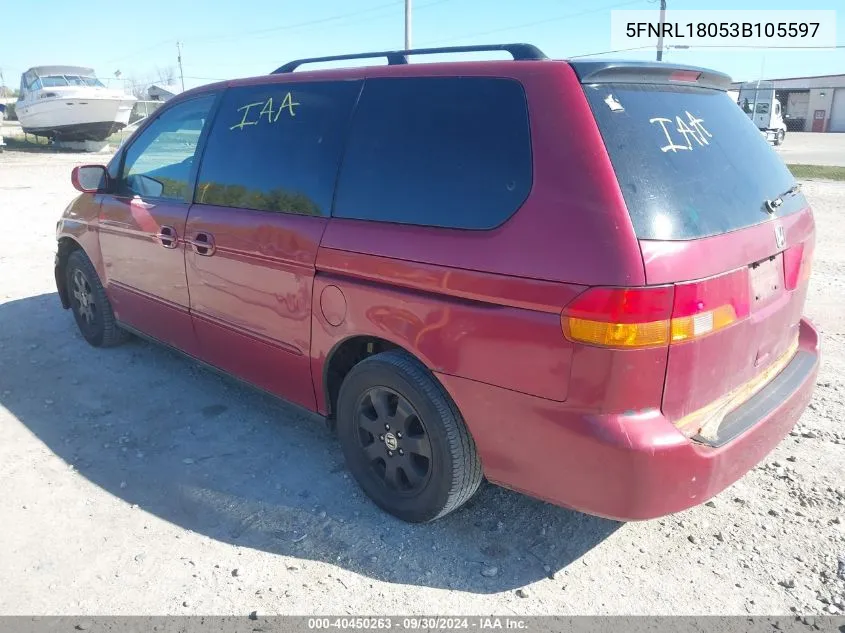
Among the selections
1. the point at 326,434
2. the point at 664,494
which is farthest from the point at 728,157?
the point at 326,434

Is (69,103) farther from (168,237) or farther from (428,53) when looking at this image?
(428,53)

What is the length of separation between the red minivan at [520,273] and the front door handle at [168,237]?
13.1 inches

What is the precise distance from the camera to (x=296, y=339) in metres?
3.14

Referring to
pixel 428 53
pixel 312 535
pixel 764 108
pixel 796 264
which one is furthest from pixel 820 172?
pixel 312 535

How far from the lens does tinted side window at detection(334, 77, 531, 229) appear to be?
7.68 ft

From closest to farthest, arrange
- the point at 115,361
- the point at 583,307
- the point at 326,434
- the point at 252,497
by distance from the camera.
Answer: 1. the point at 583,307
2. the point at 252,497
3. the point at 326,434
4. the point at 115,361

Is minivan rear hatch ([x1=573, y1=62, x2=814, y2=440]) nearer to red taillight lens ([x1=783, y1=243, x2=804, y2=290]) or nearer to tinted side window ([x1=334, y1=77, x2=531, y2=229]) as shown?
red taillight lens ([x1=783, y1=243, x2=804, y2=290])

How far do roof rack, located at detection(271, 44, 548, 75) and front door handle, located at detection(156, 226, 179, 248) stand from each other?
1.09 metres

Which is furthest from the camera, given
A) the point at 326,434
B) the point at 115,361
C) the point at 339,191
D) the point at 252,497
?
the point at 115,361

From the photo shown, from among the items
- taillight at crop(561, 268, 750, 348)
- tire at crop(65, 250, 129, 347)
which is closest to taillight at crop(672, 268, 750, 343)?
taillight at crop(561, 268, 750, 348)

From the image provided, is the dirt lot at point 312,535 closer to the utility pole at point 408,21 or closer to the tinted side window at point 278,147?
the tinted side window at point 278,147

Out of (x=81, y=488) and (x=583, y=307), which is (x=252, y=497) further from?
(x=583, y=307)

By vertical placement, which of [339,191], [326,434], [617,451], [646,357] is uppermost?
[339,191]

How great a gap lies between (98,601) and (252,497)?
79 centimetres
